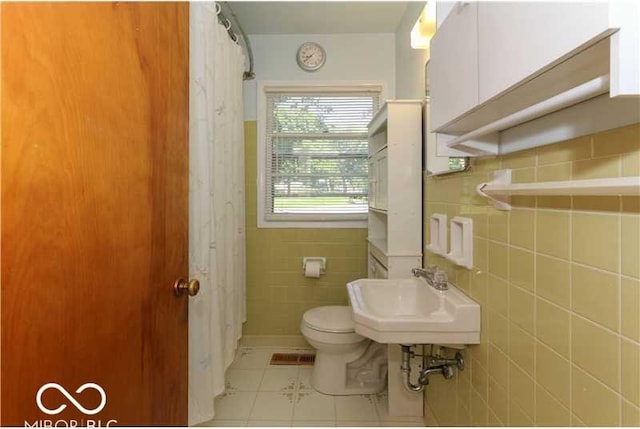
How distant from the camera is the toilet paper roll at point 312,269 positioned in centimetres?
247

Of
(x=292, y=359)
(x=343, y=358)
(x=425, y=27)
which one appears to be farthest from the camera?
(x=292, y=359)

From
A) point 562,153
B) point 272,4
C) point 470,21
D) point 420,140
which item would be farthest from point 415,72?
point 562,153

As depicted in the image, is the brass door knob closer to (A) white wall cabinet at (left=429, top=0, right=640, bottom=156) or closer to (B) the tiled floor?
(A) white wall cabinet at (left=429, top=0, right=640, bottom=156)

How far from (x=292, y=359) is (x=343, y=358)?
0.60 meters

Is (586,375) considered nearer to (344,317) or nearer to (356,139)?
(344,317)

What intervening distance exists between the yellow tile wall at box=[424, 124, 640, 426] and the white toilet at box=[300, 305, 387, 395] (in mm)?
803

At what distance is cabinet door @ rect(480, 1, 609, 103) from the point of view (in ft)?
1.58

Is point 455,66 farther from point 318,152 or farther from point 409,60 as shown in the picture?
point 318,152

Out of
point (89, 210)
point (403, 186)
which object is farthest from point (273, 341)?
point (89, 210)

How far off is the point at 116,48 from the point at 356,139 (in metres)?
2.03

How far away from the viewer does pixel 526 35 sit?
1.98 feet

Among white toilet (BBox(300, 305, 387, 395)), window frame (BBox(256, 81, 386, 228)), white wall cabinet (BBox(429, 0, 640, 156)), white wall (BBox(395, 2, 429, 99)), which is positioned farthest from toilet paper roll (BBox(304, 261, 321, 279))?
white wall cabinet (BBox(429, 0, 640, 156))

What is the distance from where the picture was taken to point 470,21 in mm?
811

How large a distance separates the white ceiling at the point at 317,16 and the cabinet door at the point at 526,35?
5.45 ft
